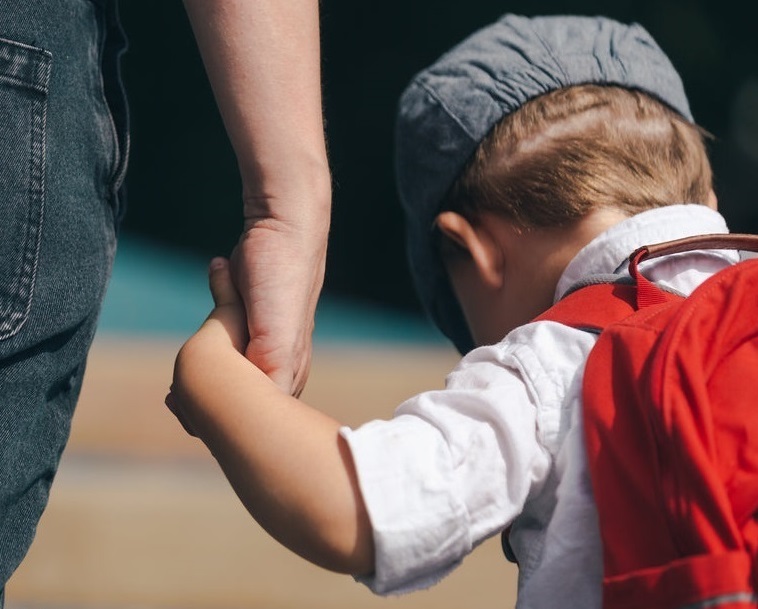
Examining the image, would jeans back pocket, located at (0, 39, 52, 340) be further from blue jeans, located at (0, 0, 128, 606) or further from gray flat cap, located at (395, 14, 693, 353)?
gray flat cap, located at (395, 14, 693, 353)

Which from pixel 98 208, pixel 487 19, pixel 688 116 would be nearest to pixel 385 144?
pixel 487 19

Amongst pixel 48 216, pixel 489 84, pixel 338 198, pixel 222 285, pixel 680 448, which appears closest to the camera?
pixel 680 448

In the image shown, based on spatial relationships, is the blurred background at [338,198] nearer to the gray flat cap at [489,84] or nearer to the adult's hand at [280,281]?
the gray flat cap at [489,84]

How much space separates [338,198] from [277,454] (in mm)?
4443

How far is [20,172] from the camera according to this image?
1.31 metres

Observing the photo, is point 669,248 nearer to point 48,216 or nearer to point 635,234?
point 635,234

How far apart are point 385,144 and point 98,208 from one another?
14.0ft

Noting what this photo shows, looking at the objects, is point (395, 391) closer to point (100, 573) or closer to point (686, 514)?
point (100, 573)

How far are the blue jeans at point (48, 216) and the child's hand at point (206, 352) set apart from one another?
0.46 feet

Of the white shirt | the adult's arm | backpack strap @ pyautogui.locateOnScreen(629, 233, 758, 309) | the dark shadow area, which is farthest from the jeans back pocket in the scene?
the dark shadow area

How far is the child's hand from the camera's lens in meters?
1.50

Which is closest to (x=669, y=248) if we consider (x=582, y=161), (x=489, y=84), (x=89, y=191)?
(x=582, y=161)

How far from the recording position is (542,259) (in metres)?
1.83

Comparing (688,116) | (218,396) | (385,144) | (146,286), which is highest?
(688,116)
